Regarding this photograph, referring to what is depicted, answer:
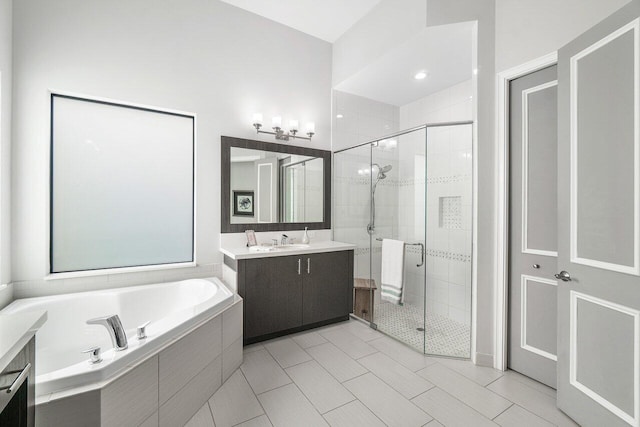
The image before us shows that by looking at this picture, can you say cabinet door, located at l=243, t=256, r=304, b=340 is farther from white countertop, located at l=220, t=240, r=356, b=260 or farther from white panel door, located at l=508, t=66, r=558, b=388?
white panel door, located at l=508, t=66, r=558, b=388

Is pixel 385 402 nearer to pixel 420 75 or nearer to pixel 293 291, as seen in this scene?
pixel 293 291

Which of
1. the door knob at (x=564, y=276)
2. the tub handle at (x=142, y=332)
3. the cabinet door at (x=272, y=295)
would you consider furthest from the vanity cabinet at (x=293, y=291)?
the door knob at (x=564, y=276)

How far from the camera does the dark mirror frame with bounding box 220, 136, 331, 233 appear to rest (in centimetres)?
285

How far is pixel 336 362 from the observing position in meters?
2.28

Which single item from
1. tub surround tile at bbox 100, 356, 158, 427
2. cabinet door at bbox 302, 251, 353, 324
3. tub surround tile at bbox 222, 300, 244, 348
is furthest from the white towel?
tub surround tile at bbox 100, 356, 158, 427

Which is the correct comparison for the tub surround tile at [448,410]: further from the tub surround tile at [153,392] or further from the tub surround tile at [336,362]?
the tub surround tile at [153,392]

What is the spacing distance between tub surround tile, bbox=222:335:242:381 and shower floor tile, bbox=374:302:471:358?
1.44 meters

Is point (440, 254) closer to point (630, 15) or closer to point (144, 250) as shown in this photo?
point (630, 15)

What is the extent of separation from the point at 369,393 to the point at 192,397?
113 centimetres

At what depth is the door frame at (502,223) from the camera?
84.5 inches

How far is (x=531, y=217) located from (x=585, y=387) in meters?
1.07

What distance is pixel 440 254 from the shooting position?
2.57 metres

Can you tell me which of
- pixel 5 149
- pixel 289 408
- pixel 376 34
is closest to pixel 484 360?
pixel 289 408

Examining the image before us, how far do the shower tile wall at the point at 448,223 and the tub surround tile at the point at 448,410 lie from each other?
0.83 metres
